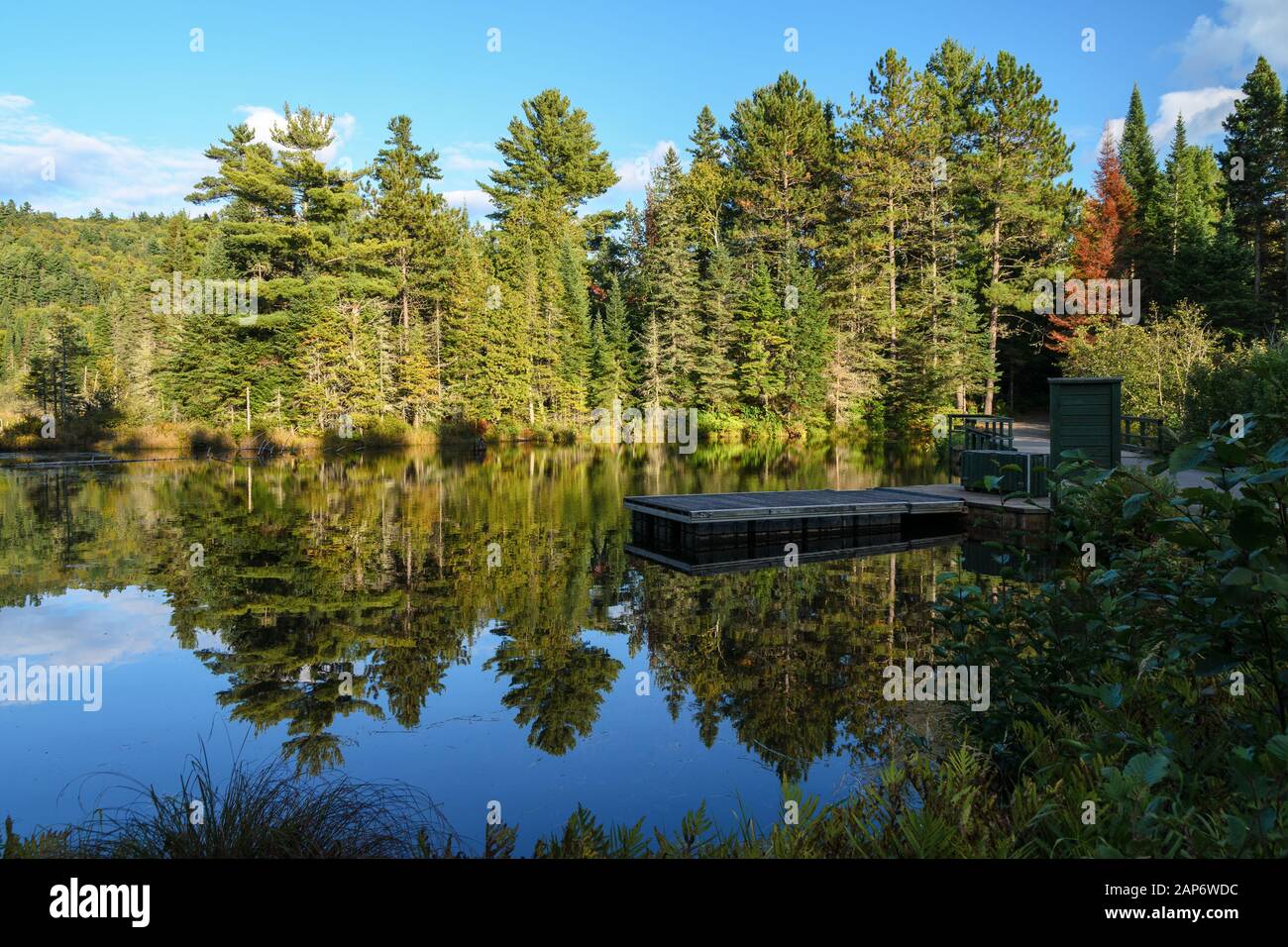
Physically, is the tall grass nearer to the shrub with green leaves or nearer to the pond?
the pond

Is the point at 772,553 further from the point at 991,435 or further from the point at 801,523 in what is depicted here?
the point at 991,435

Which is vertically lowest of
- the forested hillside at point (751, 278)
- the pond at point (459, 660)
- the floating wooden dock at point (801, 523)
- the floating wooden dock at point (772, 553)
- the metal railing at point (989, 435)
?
the pond at point (459, 660)

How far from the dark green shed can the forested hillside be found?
2211 cm

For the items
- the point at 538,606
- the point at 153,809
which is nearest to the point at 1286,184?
the point at 538,606

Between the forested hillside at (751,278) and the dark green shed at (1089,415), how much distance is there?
870 inches

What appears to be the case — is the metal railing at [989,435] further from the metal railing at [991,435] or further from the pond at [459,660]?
the pond at [459,660]

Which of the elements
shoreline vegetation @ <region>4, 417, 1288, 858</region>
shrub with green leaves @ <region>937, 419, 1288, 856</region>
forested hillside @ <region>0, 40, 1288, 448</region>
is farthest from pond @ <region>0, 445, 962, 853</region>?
forested hillside @ <region>0, 40, 1288, 448</region>

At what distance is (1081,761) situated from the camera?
3646 millimetres

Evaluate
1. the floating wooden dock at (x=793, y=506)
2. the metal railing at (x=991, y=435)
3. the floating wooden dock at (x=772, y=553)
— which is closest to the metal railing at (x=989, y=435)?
the metal railing at (x=991, y=435)

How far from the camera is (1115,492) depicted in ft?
10.5

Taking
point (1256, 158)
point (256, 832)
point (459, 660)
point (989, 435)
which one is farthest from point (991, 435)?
point (1256, 158)

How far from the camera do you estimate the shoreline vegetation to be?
8.52 feet

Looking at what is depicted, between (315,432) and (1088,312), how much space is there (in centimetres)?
3159

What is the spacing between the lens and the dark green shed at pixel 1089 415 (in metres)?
12.0
